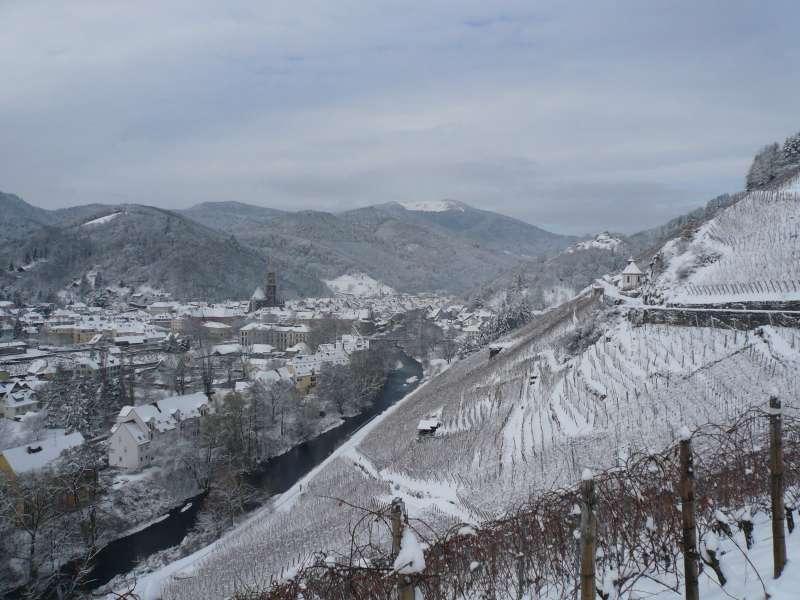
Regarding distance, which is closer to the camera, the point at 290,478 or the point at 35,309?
the point at 290,478

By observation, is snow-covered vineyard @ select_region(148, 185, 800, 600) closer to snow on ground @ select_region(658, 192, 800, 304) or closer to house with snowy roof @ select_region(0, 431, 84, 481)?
snow on ground @ select_region(658, 192, 800, 304)

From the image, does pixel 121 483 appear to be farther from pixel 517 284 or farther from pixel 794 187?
pixel 517 284

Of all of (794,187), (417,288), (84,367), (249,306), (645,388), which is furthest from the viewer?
(417,288)

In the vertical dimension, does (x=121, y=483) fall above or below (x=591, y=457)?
below

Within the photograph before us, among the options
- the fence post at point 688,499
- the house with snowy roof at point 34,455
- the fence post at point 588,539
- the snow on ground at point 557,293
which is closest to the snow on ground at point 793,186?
the fence post at point 688,499

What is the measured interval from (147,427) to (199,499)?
629 cm

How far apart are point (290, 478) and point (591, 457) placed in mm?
17252

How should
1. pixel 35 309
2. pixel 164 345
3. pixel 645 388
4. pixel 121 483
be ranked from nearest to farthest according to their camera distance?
pixel 645 388 → pixel 121 483 → pixel 164 345 → pixel 35 309

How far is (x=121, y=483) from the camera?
2441 centimetres

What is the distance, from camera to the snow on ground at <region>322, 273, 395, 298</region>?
160625mm

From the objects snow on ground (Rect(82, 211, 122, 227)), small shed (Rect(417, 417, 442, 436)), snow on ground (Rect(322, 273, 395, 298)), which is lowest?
small shed (Rect(417, 417, 442, 436))

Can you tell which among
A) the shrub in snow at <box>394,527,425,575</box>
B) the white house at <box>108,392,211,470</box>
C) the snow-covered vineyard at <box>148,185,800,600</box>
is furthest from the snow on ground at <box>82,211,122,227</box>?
the shrub in snow at <box>394,527,425,575</box>

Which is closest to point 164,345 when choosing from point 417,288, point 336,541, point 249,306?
point 249,306

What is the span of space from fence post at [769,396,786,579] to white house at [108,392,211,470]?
94.2 ft
